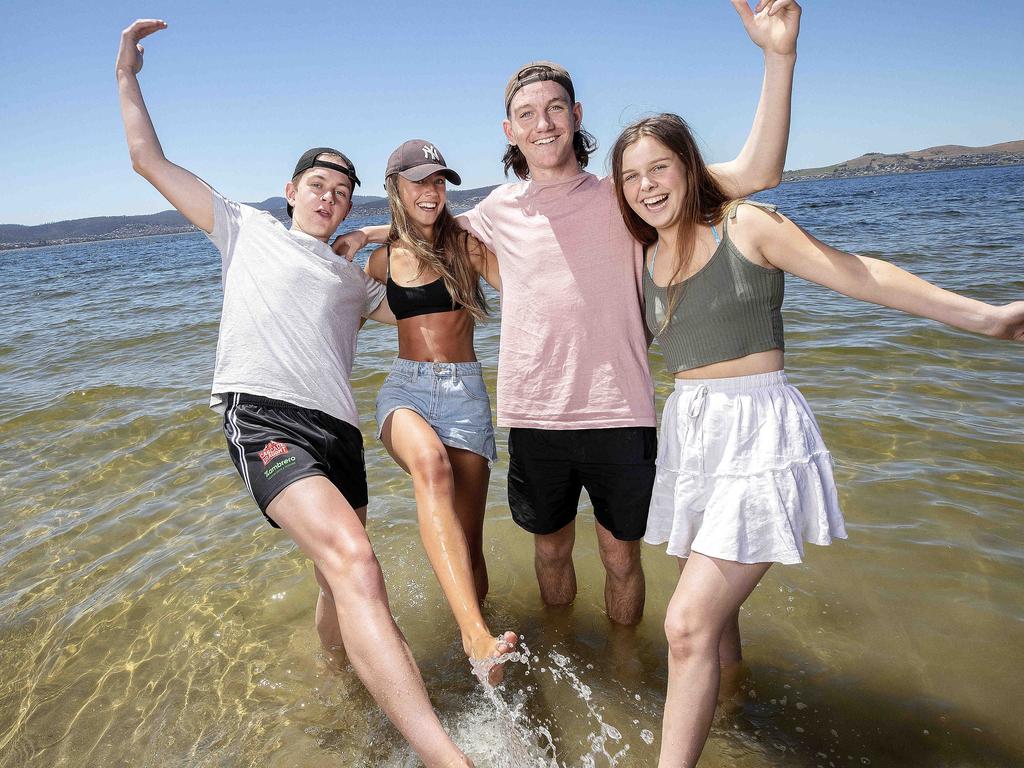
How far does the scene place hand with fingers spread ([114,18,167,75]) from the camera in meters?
3.22

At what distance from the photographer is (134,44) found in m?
3.27

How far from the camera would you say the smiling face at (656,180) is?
8.84 ft

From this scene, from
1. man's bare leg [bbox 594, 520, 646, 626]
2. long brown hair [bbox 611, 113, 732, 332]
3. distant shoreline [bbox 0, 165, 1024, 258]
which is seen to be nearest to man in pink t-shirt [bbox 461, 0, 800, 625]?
man's bare leg [bbox 594, 520, 646, 626]

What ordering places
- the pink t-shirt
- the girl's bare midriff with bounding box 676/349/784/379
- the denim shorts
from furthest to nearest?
the denim shorts < the pink t-shirt < the girl's bare midriff with bounding box 676/349/784/379

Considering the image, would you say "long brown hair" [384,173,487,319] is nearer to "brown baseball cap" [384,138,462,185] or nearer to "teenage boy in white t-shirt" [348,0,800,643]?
"brown baseball cap" [384,138,462,185]

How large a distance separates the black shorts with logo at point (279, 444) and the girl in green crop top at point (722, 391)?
1.63 metres

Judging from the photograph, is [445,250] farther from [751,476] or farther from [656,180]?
[751,476]

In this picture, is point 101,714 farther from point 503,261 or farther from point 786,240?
point 786,240

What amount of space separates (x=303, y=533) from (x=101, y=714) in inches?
76.3

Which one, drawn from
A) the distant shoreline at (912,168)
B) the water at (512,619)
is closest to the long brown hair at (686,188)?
the water at (512,619)

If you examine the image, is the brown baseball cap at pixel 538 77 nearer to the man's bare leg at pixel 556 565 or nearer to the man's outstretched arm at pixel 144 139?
the man's outstretched arm at pixel 144 139

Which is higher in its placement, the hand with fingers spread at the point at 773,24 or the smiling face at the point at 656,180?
the hand with fingers spread at the point at 773,24

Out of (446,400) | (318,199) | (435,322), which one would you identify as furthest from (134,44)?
(446,400)

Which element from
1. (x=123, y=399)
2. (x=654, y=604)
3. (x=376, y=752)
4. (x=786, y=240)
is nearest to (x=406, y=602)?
(x=376, y=752)
